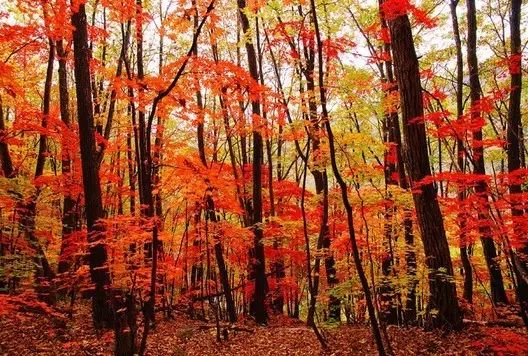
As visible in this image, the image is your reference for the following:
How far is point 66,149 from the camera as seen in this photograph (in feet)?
40.4

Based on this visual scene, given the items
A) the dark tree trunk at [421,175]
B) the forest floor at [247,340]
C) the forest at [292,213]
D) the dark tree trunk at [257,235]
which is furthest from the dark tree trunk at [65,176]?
the dark tree trunk at [421,175]

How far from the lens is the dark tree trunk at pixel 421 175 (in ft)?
26.4

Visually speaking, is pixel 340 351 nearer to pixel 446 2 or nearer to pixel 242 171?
pixel 242 171

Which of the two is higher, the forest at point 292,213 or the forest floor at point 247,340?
the forest at point 292,213

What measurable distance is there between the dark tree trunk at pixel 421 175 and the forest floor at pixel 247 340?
615mm

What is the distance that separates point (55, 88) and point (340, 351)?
68.0 feet

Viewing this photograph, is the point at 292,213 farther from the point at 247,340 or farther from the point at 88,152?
the point at 88,152

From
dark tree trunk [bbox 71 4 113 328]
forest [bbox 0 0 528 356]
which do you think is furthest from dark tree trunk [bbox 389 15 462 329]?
dark tree trunk [bbox 71 4 113 328]

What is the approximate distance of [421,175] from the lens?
26.6 feet

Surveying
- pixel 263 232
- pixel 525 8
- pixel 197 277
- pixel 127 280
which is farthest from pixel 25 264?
pixel 525 8

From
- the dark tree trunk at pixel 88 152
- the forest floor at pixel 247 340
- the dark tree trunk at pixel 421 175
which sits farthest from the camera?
the dark tree trunk at pixel 88 152

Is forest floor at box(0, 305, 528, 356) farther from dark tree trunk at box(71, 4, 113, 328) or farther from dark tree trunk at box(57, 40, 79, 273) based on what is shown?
dark tree trunk at box(57, 40, 79, 273)

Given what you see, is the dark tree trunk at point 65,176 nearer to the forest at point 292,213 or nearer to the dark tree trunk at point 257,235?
the forest at point 292,213

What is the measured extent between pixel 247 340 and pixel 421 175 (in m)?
6.05
